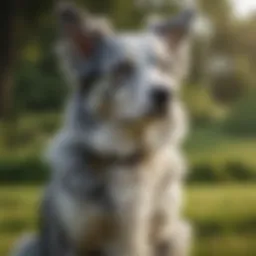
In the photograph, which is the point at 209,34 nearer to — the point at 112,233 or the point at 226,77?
the point at 226,77

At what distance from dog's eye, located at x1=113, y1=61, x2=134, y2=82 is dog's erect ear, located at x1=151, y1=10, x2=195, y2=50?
0.41 feet

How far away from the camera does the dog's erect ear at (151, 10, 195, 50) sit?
1.67 meters

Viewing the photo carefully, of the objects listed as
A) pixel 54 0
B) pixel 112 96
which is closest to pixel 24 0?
pixel 54 0

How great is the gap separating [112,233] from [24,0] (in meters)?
0.61

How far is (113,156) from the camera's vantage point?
1.68m

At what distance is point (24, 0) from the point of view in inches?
70.5

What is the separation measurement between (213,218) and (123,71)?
1.42 feet

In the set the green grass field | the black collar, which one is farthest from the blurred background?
the black collar

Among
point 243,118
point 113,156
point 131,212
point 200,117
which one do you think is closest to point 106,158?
point 113,156

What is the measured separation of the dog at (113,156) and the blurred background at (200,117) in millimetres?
49

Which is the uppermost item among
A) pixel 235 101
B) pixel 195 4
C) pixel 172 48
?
pixel 195 4

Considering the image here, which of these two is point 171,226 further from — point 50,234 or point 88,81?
point 88,81

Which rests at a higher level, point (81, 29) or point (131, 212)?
point (81, 29)

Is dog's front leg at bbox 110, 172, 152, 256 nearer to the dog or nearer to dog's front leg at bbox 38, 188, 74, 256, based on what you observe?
the dog
